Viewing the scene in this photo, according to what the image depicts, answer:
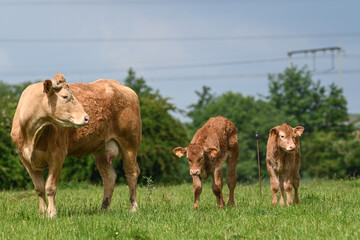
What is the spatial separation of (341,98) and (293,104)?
6.13 meters

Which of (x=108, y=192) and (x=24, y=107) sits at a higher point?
(x=24, y=107)

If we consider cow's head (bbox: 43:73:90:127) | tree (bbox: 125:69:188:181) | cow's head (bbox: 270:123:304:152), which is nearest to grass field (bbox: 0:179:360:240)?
cow's head (bbox: 270:123:304:152)

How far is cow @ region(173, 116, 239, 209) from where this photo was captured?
9360 millimetres

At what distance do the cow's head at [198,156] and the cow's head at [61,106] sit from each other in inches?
77.5

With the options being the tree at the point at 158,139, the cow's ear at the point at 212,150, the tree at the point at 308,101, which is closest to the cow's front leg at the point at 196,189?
the cow's ear at the point at 212,150

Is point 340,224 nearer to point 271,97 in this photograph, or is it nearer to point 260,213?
point 260,213

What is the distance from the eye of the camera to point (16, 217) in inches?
352

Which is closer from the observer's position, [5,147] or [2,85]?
[5,147]

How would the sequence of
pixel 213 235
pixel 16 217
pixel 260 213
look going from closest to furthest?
pixel 213 235
pixel 260 213
pixel 16 217

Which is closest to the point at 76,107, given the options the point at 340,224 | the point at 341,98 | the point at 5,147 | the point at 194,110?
the point at 340,224

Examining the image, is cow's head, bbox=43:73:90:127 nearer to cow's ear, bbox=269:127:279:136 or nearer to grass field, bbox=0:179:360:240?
grass field, bbox=0:179:360:240

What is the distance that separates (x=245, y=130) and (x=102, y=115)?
51.8m

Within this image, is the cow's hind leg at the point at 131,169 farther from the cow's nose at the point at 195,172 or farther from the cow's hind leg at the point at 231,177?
the cow's hind leg at the point at 231,177

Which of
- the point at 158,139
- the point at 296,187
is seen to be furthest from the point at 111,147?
the point at 158,139
